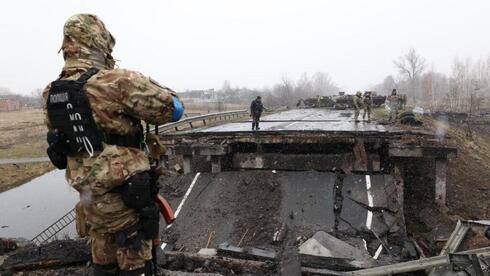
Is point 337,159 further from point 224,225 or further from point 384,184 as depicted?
point 224,225

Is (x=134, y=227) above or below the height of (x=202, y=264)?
above

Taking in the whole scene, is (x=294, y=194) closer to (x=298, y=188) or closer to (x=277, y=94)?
(x=298, y=188)

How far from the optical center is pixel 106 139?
119 inches

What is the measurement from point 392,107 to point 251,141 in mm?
9996

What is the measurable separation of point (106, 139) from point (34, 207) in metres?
10.5

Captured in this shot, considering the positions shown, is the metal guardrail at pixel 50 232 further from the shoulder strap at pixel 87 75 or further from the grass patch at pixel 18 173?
the grass patch at pixel 18 173

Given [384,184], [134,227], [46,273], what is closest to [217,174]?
[384,184]

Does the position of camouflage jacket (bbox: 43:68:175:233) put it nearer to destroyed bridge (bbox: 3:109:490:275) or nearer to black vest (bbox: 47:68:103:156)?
black vest (bbox: 47:68:103:156)

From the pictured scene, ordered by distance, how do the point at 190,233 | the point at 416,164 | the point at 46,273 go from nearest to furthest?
1. the point at 46,273
2. the point at 190,233
3. the point at 416,164

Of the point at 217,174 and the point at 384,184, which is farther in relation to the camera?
the point at 217,174

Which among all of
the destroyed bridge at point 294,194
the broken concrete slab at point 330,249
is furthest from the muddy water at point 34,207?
the broken concrete slab at point 330,249

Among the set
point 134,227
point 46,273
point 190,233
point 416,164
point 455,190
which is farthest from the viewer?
point 455,190

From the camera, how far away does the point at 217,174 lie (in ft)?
26.6

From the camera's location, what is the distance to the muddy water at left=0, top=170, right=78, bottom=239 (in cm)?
992
